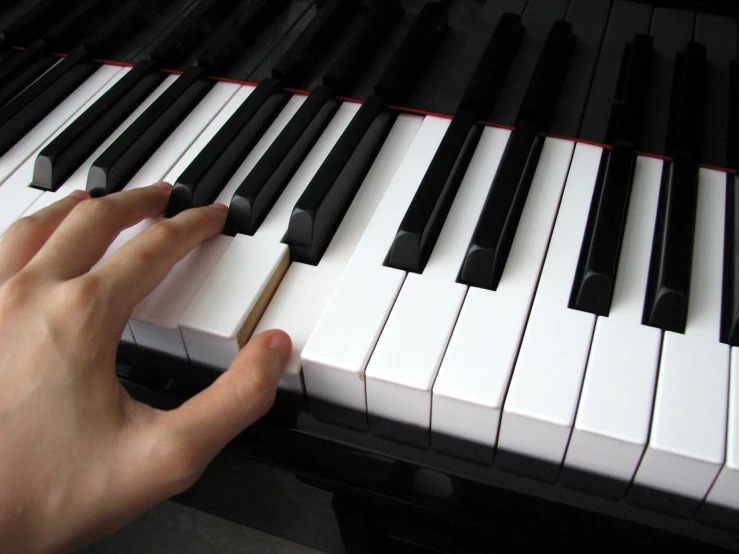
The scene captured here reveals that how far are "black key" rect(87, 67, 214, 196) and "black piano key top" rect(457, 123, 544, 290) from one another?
0.51 m

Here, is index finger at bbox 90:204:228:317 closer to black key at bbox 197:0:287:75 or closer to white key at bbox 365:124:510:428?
white key at bbox 365:124:510:428

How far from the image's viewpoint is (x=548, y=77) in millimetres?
991

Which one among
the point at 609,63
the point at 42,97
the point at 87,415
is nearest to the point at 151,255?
the point at 87,415

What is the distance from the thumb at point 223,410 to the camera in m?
0.69

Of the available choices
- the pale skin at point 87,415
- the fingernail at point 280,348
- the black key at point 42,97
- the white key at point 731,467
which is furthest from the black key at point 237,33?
the white key at point 731,467

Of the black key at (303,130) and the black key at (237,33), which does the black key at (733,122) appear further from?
the black key at (237,33)

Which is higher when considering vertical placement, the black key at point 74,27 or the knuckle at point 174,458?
the black key at point 74,27

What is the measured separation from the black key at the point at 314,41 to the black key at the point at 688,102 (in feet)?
1.80

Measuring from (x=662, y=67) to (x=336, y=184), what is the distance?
0.56 meters

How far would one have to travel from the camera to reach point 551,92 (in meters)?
0.97

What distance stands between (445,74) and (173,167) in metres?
0.45

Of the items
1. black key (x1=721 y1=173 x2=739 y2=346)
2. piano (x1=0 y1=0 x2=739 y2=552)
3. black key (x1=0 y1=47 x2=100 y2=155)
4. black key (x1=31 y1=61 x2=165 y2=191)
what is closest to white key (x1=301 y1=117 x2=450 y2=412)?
piano (x1=0 y1=0 x2=739 y2=552)

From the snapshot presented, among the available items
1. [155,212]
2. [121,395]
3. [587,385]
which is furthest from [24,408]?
[587,385]

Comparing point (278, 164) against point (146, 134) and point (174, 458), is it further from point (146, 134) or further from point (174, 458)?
point (174, 458)
